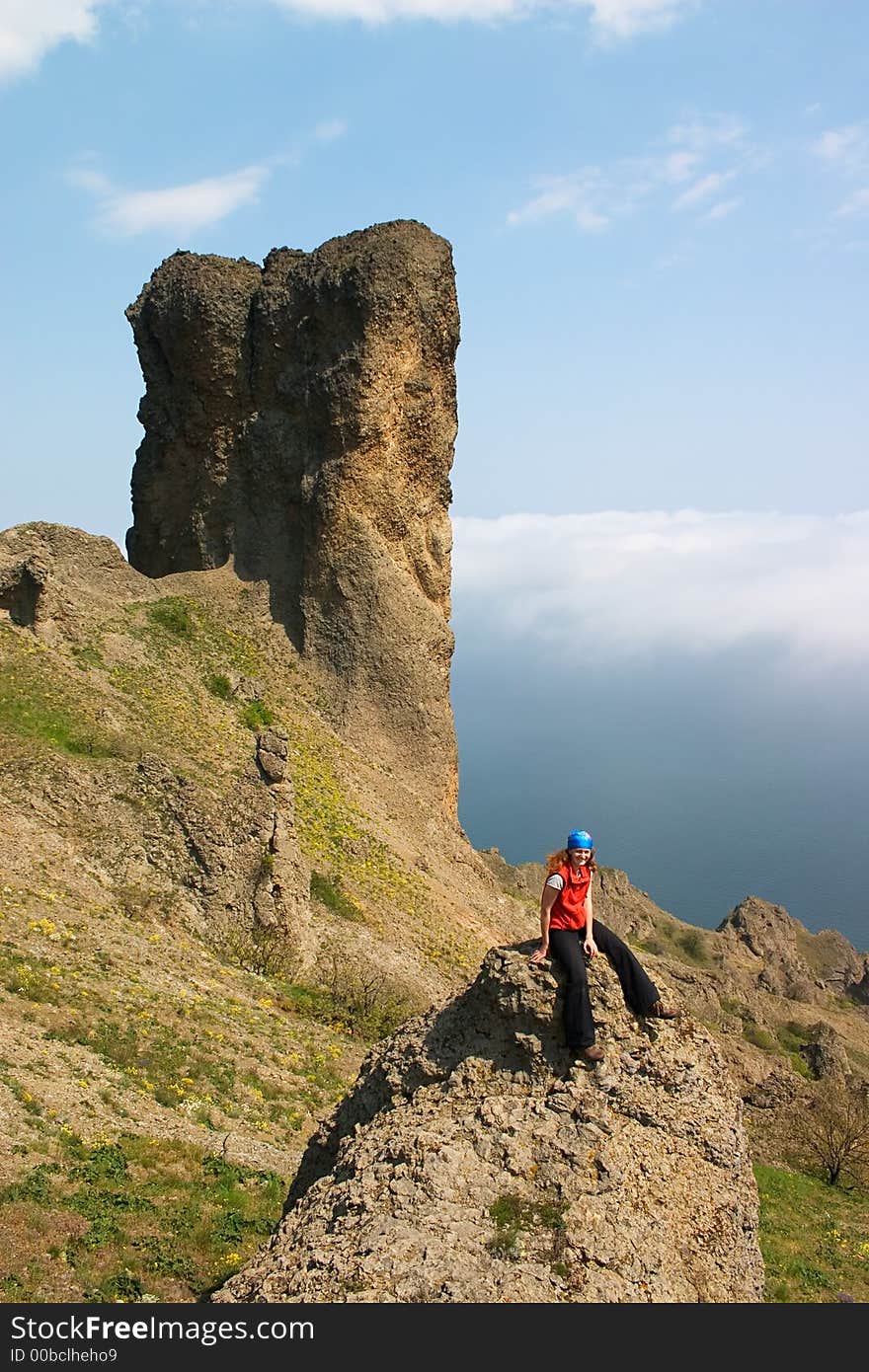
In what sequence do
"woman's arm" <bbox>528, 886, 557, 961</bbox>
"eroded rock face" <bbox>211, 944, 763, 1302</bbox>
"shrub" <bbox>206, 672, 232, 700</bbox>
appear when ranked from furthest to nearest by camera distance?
"shrub" <bbox>206, 672, 232, 700</bbox>, "woman's arm" <bbox>528, 886, 557, 961</bbox>, "eroded rock face" <bbox>211, 944, 763, 1302</bbox>

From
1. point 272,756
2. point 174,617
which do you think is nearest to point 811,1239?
point 272,756

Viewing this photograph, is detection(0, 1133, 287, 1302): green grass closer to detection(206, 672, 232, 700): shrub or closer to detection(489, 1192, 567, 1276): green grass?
detection(489, 1192, 567, 1276): green grass

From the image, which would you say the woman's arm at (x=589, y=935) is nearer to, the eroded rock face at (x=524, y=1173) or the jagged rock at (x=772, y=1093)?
the eroded rock face at (x=524, y=1173)

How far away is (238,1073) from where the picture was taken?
17156 mm

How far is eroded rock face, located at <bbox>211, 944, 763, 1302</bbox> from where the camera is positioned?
814 centimetres

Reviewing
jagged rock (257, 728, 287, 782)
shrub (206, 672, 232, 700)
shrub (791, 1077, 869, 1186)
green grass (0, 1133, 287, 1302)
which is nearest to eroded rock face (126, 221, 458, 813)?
shrub (206, 672, 232, 700)

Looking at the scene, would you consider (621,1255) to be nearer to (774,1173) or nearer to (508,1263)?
(508,1263)

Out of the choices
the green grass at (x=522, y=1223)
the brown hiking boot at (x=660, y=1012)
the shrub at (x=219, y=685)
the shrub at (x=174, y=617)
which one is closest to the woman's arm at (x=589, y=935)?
the brown hiking boot at (x=660, y=1012)

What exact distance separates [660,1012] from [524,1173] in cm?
189

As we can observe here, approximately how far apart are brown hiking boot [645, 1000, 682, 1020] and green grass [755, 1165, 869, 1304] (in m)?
5.18

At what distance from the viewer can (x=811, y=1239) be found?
18953 mm

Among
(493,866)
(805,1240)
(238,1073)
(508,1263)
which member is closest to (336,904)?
(238,1073)

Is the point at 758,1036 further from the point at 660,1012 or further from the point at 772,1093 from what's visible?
the point at 660,1012

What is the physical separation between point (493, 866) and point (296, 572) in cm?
2160
